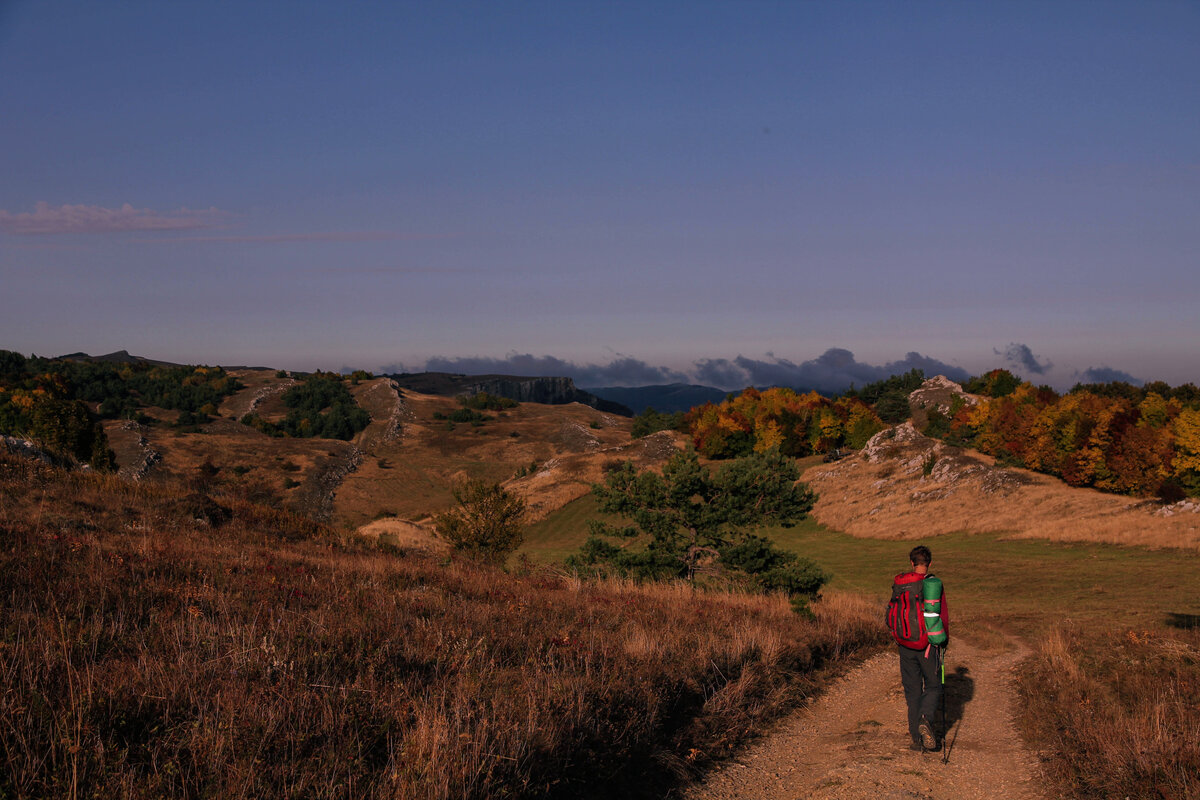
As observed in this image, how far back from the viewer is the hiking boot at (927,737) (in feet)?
23.6

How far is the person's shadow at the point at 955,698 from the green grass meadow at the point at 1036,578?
5.28 metres

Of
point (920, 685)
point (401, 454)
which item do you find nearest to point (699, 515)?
point (920, 685)

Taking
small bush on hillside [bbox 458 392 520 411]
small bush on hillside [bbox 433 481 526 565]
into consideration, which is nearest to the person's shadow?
small bush on hillside [bbox 433 481 526 565]

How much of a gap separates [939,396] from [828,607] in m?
123

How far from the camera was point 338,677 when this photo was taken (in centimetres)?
554

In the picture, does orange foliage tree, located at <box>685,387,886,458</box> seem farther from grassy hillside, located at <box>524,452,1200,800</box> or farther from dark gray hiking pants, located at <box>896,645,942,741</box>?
dark gray hiking pants, located at <box>896,645,942,741</box>

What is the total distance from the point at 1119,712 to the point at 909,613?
7.47 ft

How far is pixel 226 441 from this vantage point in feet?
350

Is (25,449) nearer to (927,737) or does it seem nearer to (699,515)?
(699,515)

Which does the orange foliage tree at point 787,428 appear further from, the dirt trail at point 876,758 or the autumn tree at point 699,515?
the dirt trail at point 876,758

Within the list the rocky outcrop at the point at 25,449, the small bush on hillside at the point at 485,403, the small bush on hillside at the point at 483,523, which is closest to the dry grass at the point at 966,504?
the small bush on hillside at the point at 483,523

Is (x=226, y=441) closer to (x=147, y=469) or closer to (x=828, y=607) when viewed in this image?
Answer: (x=147, y=469)

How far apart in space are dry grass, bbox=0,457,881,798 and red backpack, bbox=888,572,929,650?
5.81 ft

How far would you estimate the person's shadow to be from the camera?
26.0 ft
